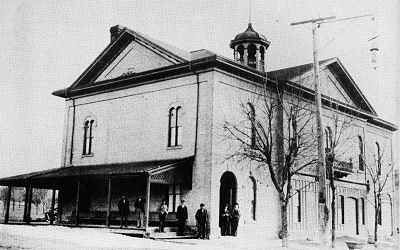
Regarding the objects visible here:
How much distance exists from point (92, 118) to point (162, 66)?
583cm

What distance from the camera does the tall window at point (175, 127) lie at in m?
23.9

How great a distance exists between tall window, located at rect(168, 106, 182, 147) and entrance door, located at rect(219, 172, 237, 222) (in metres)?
2.72

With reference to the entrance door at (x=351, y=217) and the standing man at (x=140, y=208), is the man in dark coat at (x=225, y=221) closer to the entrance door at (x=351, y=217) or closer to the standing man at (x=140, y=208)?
the standing man at (x=140, y=208)

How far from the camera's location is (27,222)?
25.9 meters

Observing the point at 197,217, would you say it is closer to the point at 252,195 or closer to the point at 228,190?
the point at 228,190

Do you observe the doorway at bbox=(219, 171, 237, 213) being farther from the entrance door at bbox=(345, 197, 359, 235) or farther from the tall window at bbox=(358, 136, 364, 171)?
the tall window at bbox=(358, 136, 364, 171)

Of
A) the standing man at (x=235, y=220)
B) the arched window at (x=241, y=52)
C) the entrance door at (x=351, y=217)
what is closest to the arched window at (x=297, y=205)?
the standing man at (x=235, y=220)

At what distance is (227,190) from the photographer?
931 inches

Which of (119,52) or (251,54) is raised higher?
(251,54)

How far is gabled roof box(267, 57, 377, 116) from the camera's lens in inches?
1119

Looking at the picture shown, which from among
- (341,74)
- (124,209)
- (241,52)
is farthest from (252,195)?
(341,74)

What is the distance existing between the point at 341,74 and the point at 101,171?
53.9 feet

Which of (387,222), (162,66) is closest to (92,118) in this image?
(162,66)

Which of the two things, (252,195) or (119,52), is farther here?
(119,52)
